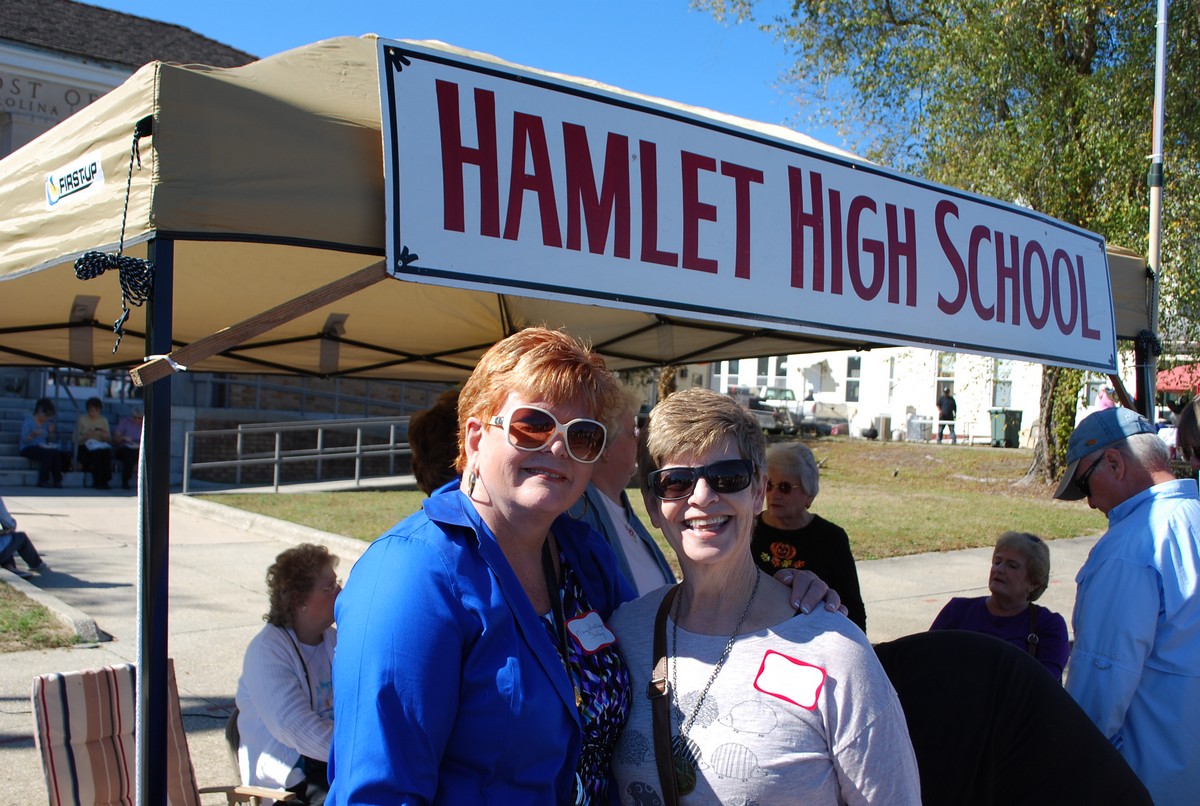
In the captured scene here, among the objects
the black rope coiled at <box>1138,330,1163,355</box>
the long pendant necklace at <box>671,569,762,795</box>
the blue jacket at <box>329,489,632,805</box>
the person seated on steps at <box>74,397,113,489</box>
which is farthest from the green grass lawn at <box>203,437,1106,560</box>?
the blue jacket at <box>329,489,632,805</box>

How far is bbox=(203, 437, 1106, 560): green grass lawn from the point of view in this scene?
468 inches

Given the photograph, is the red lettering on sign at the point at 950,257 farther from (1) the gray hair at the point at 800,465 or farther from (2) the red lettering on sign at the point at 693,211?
(2) the red lettering on sign at the point at 693,211

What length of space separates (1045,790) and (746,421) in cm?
91

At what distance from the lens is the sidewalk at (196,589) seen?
5.25 metres

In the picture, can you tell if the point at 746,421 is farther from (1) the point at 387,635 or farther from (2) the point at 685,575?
(1) the point at 387,635

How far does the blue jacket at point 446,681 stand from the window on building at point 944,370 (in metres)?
7.71

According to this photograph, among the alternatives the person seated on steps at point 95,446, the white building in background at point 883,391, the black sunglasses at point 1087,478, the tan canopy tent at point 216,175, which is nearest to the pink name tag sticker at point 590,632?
the tan canopy tent at point 216,175

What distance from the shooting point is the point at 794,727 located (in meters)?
1.68

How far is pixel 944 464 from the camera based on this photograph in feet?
69.7

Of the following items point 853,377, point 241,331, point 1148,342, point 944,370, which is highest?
point 853,377

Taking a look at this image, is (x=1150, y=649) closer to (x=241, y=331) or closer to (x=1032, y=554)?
(x=1032, y=554)

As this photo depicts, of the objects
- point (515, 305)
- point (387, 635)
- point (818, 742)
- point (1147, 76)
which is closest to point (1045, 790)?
point (818, 742)

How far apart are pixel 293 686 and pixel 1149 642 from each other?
104 inches

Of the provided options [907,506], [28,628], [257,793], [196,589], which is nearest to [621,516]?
[257,793]
